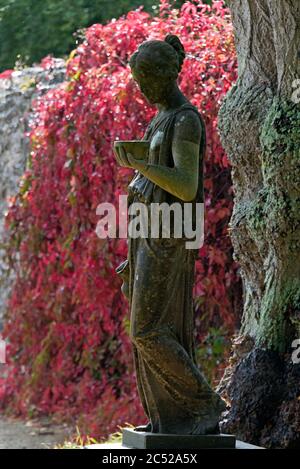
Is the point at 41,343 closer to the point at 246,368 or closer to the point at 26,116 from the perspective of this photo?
the point at 26,116

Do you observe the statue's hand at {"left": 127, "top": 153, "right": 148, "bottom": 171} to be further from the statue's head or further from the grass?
the grass

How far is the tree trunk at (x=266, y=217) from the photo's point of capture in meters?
6.67

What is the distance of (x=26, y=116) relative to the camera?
41.9 feet

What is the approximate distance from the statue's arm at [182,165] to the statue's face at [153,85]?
0.53ft

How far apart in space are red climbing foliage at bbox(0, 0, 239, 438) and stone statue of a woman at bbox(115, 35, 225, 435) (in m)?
3.19

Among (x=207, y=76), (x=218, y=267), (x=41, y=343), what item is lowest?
(x=41, y=343)

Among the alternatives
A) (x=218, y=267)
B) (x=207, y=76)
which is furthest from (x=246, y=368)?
(x=207, y=76)

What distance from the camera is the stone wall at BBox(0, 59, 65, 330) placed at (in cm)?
1296

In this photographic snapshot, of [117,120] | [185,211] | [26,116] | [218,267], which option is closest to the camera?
[185,211]

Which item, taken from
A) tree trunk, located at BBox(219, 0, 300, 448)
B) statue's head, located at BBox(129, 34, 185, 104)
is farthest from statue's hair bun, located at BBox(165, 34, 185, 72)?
tree trunk, located at BBox(219, 0, 300, 448)

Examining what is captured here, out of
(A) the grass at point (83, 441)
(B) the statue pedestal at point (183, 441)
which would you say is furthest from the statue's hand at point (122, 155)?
(A) the grass at point (83, 441)

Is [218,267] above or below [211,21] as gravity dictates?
below

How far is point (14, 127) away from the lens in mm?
13125

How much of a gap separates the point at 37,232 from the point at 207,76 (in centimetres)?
270
